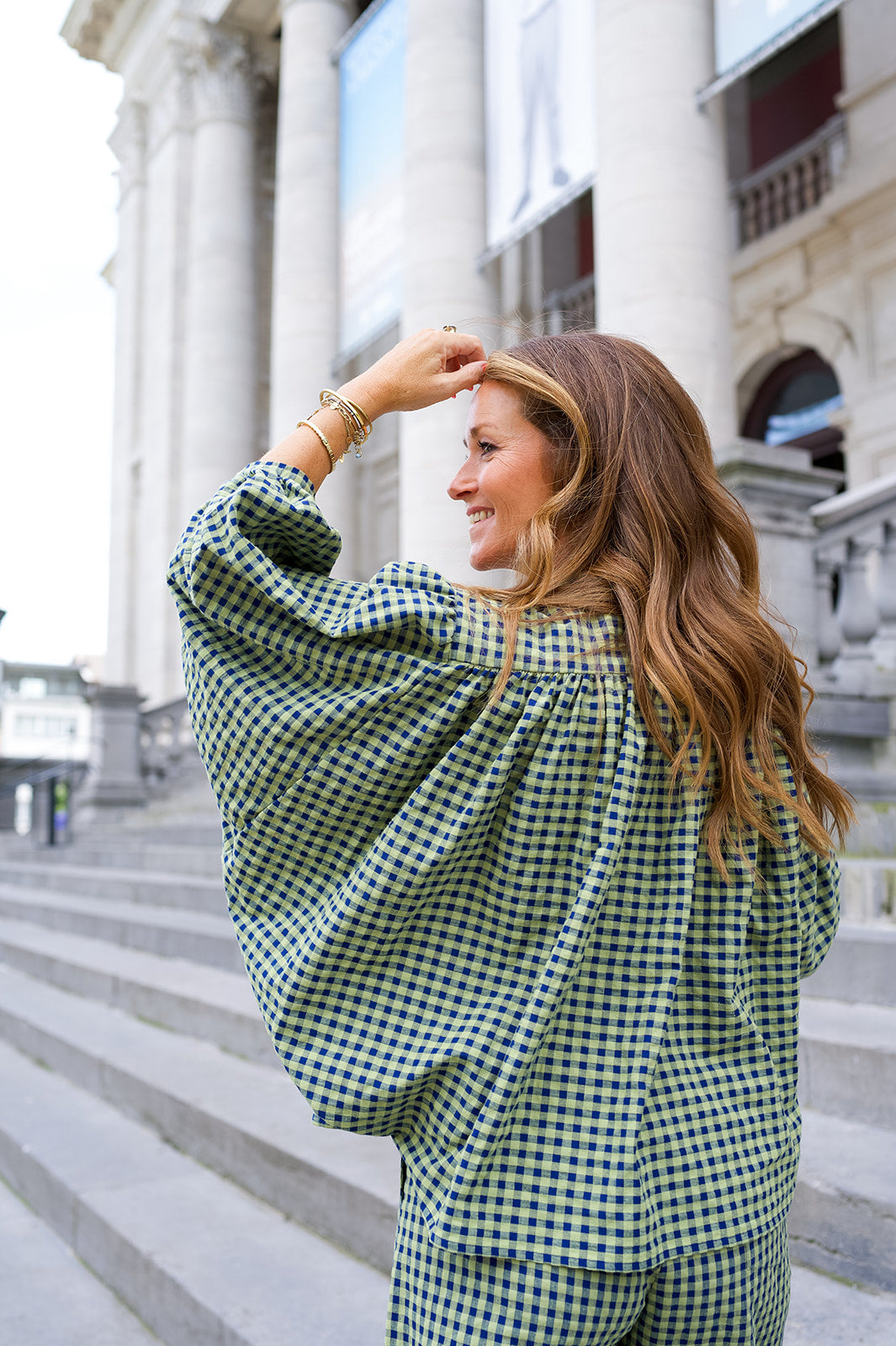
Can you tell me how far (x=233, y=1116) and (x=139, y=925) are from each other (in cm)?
339

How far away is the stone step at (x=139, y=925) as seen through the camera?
5.99 m

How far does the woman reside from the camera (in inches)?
44.1

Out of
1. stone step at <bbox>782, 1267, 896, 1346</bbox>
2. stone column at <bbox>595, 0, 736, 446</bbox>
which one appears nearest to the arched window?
stone column at <bbox>595, 0, 736, 446</bbox>

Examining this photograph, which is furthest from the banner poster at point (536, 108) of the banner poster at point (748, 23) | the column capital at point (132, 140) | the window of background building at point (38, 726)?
the window of background building at point (38, 726)

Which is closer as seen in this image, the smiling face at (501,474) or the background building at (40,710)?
the smiling face at (501,474)

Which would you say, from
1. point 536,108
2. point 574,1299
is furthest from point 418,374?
point 536,108

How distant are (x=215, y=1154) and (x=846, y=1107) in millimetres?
2073

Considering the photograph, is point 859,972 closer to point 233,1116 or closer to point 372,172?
point 233,1116

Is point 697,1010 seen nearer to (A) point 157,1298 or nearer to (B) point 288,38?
(A) point 157,1298

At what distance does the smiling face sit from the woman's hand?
5 cm

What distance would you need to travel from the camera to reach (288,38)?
16.1 meters

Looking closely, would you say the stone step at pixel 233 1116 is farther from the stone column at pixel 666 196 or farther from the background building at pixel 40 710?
the background building at pixel 40 710

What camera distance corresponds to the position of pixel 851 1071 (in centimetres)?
289

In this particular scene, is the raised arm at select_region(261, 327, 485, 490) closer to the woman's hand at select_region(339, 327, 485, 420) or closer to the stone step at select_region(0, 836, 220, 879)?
the woman's hand at select_region(339, 327, 485, 420)
